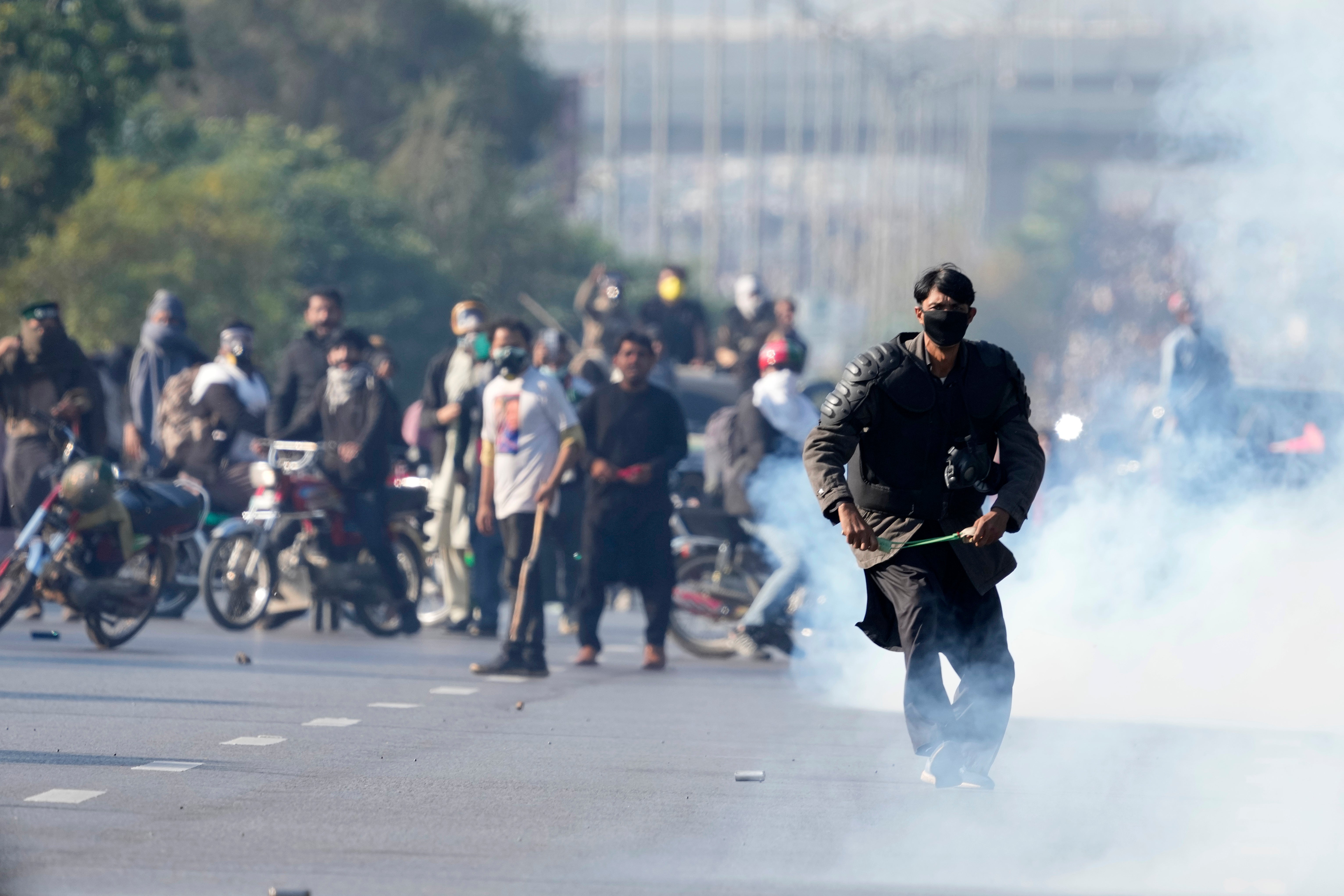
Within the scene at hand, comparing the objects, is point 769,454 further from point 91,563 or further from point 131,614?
point 91,563

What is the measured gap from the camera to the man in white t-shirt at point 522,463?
12.7 metres

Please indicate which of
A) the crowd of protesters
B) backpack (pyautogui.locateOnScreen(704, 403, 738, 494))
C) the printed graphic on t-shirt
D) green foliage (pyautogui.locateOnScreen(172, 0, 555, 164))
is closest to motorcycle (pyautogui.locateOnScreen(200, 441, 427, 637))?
the crowd of protesters

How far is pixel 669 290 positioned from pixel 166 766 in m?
13.4

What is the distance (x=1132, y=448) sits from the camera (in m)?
15.1

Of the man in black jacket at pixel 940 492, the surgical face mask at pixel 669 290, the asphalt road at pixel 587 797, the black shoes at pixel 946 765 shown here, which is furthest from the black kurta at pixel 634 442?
the surgical face mask at pixel 669 290

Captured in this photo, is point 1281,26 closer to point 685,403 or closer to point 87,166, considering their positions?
point 685,403

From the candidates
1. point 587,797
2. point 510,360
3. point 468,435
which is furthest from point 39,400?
point 587,797

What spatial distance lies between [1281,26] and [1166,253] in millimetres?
42610

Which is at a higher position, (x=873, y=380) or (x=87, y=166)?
(x=87, y=166)

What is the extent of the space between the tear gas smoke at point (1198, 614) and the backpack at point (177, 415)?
4.06m

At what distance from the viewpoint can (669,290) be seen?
70.2 feet

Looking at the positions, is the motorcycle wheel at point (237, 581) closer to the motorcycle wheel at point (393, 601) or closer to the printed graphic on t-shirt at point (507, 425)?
the motorcycle wheel at point (393, 601)

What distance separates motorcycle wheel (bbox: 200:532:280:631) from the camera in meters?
14.7

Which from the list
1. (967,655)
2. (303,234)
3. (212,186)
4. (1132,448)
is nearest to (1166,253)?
(303,234)
